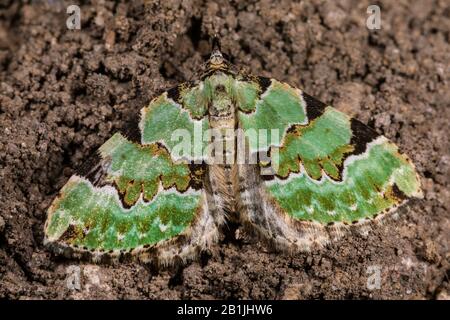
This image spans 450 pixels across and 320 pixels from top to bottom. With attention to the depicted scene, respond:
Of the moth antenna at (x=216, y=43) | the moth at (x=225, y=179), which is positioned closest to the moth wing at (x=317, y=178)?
the moth at (x=225, y=179)

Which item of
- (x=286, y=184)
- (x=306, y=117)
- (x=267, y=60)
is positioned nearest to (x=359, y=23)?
(x=267, y=60)

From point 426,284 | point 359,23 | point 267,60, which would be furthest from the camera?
point 359,23

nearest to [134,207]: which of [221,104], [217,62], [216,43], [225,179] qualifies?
[225,179]

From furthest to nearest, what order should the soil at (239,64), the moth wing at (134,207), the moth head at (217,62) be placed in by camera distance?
the moth head at (217,62) → the soil at (239,64) → the moth wing at (134,207)

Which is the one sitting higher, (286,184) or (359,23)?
(359,23)

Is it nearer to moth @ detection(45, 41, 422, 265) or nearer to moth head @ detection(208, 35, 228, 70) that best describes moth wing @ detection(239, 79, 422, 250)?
moth @ detection(45, 41, 422, 265)

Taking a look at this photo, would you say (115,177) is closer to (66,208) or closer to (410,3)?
(66,208)

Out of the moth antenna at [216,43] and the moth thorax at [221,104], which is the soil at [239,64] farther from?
the moth thorax at [221,104]
